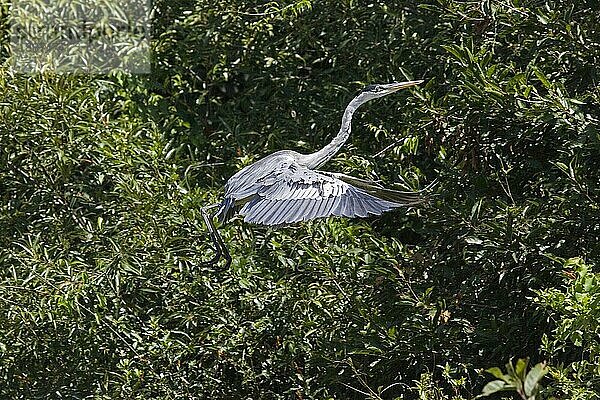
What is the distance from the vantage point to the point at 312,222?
10.1 feet

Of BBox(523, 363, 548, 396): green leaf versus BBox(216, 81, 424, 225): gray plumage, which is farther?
BBox(216, 81, 424, 225): gray plumage

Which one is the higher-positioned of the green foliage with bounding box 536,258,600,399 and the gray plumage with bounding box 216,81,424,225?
the gray plumage with bounding box 216,81,424,225

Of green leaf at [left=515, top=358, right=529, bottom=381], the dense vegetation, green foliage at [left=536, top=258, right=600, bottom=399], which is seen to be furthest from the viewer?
the dense vegetation

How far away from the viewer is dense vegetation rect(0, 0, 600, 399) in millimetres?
2662

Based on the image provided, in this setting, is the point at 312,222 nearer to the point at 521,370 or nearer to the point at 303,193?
the point at 303,193

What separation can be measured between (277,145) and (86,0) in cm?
93

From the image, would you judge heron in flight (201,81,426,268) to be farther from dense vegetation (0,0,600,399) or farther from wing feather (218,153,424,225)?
dense vegetation (0,0,600,399)

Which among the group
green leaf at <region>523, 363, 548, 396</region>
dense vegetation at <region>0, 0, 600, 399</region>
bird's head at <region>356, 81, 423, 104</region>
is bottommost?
dense vegetation at <region>0, 0, 600, 399</region>

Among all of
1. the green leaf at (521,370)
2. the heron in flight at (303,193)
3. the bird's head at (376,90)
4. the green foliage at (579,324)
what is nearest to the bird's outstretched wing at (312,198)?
the heron in flight at (303,193)

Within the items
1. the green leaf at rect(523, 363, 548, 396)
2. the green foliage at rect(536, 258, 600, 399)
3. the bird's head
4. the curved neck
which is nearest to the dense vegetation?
the green foliage at rect(536, 258, 600, 399)

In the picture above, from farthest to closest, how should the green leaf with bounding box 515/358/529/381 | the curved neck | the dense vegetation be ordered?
1. the dense vegetation
2. the curved neck
3. the green leaf with bounding box 515/358/529/381

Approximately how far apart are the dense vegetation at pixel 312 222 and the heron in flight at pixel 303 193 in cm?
39

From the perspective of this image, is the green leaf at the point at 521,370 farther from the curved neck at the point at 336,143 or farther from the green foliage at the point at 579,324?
A: the curved neck at the point at 336,143

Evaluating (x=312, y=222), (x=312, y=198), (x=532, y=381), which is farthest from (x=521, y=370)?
(x=312, y=222)
